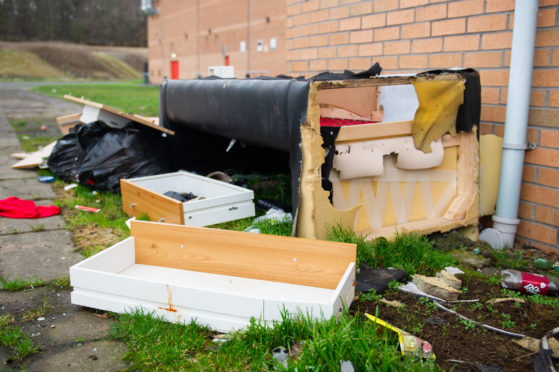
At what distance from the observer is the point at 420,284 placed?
2809 mm

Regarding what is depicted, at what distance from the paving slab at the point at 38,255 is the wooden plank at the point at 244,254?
0.61 m

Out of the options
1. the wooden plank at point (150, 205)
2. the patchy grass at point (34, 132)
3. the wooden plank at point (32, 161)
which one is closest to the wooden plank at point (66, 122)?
the wooden plank at point (32, 161)

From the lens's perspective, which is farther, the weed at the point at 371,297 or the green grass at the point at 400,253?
the green grass at the point at 400,253

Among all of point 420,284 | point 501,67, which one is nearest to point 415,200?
point 420,284

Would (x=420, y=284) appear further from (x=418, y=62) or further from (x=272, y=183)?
(x=272, y=183)

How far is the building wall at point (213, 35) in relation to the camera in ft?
70.2

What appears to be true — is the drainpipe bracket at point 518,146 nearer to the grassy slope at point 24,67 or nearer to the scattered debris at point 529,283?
the scattered debris at point 529,283

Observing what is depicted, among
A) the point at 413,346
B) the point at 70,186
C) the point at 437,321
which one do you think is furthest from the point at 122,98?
the point at 413,346

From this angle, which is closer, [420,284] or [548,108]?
[420,284]

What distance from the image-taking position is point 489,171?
150 inches

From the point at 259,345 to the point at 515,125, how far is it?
8.34 ft

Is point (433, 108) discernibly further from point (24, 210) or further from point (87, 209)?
point (24, 210)

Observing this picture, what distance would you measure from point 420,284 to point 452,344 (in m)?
0.63

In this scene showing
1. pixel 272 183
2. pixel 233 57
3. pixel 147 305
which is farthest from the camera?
pixel 233 57
